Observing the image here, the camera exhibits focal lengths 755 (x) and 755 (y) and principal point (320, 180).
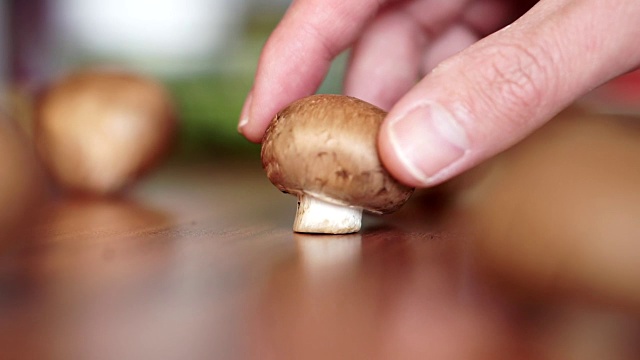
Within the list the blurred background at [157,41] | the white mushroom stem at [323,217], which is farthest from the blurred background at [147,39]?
the white mushroom stem at [323,217]

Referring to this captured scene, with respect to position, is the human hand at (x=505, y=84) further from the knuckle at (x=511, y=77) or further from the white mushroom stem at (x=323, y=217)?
the white mushroom stem at (x=323, y=217)

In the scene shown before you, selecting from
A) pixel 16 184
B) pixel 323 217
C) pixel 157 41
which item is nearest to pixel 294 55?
pixel 323 217

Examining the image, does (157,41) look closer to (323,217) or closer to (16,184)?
(16,184)

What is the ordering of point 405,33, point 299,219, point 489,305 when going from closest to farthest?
point 489,305 → point 299,219 → point 405,33

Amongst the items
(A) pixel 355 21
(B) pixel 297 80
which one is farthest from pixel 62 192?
(A) pixel 355 21

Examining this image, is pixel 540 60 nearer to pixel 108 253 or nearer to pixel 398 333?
pixel 398 333

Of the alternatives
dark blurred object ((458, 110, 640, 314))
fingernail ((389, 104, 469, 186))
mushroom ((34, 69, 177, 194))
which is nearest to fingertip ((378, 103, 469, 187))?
fingernail ((389, 104, 469, 186))

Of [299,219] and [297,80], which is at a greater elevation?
[297,80]
